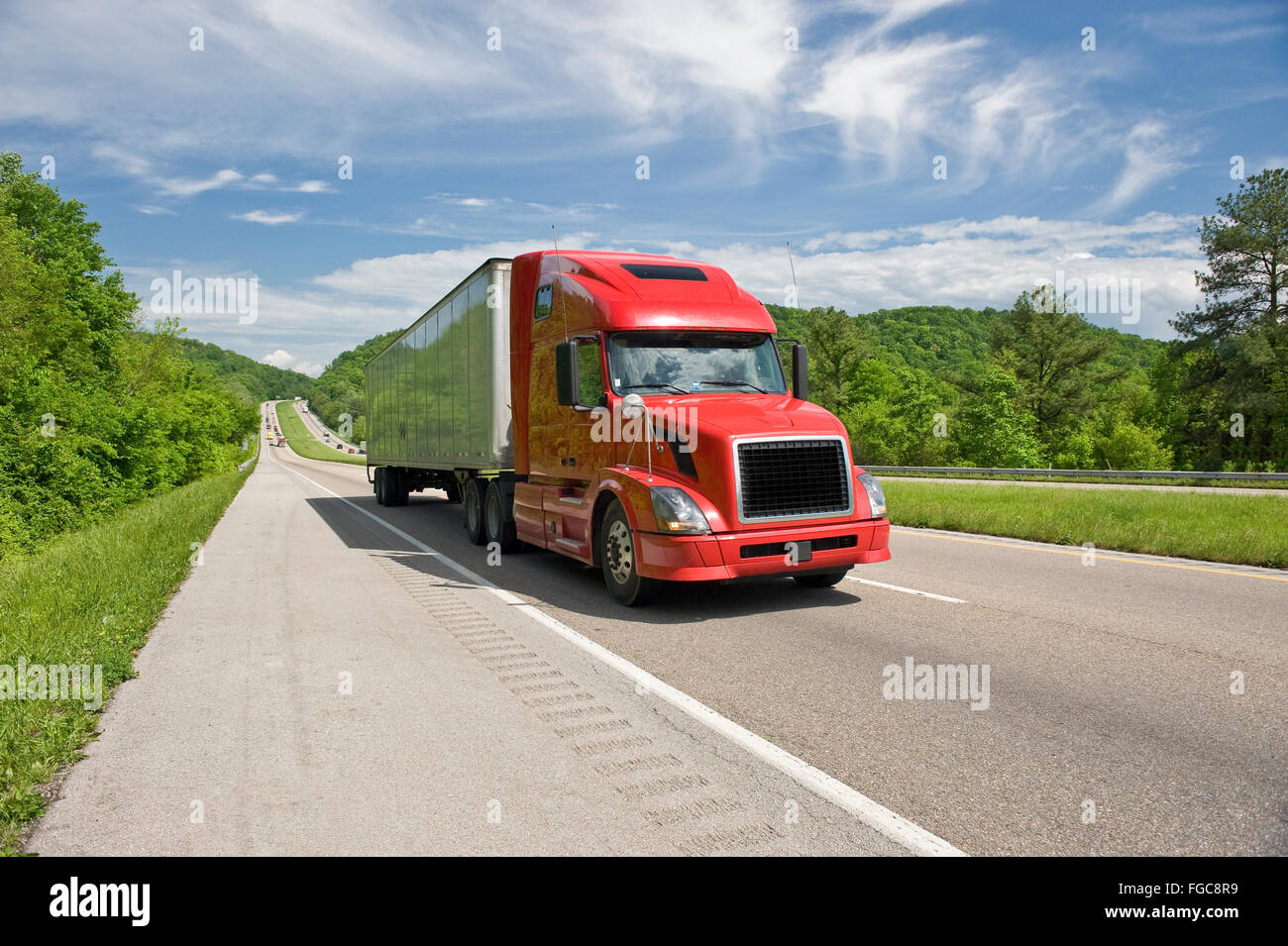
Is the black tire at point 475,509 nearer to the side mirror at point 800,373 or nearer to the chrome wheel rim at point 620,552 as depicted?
the chrome wheel rim at point 620,552

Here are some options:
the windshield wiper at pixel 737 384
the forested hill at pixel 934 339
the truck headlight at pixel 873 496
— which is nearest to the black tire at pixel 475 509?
the windshield wiper at pixel 737 384

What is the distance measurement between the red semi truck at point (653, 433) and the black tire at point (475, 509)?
0.66 m

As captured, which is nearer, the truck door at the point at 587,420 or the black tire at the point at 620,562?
the black tire at the point at 620,562

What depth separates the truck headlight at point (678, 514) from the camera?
7086 mm

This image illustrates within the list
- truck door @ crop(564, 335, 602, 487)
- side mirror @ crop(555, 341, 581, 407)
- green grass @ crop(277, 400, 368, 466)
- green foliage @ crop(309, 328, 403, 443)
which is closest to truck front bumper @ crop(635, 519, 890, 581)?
truck door @ crop(564, 335, 602, 487)

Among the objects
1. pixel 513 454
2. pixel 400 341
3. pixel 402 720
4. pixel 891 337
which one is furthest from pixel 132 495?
pixel 891 337

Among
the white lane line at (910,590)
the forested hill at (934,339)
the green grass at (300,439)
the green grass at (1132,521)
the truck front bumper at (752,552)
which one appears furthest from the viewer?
the green grass at (300,439)

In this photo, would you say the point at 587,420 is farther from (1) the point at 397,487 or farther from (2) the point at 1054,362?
(2) the point at 1054,362

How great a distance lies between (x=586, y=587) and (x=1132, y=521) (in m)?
9.10

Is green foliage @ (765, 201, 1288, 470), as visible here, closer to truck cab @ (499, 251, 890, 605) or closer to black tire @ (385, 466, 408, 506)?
black tire @ (385, 466, 408, 506)

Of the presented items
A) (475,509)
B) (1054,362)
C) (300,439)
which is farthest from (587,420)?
(300,439)

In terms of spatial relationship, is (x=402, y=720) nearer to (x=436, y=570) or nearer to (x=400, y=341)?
(x=436, y=570)

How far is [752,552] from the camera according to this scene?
284 inches

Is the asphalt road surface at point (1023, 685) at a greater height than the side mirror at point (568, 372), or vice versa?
the side mirror at point (568, 372)
